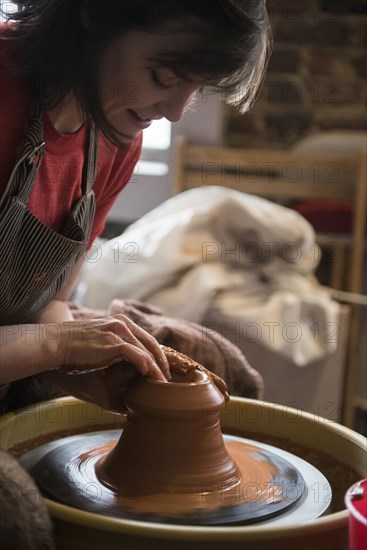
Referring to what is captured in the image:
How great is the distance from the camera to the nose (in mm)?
1147

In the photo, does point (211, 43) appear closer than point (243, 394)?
Yes

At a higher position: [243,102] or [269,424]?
[243,102]

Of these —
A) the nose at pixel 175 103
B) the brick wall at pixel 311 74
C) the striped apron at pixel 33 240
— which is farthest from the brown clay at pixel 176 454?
the brick wall at pixel 311 74

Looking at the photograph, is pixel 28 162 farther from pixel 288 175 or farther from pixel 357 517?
pixel 288 175

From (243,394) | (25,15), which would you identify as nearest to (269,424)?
(243,394)


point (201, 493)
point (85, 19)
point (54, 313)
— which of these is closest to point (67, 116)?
point (85, 19)

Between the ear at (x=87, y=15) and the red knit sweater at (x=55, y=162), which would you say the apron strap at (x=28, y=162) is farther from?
the ear at (x=87, y=15)

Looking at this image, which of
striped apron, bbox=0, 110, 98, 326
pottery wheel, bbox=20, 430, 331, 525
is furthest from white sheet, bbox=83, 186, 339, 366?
pottery wheel, bbox=20, 430, 331, 525

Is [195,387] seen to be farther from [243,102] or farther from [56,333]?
[243,102]

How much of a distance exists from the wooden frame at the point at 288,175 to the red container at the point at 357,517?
7.97ft

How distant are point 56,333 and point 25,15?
0.47m

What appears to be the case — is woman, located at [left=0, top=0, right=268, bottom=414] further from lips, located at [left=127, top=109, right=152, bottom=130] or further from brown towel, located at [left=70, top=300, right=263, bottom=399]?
brown towel, located at [left=70, top=300, right=263, bottom=399]

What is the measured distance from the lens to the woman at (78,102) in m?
1.07

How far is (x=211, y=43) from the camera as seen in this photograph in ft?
3.49
